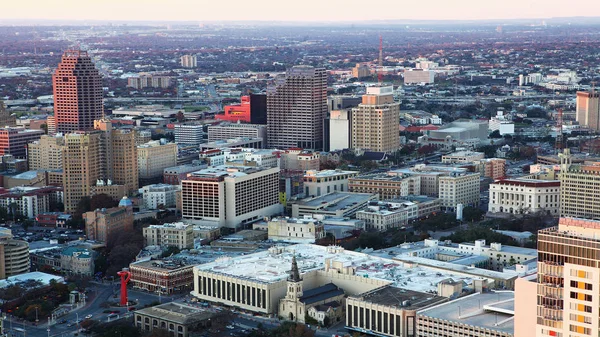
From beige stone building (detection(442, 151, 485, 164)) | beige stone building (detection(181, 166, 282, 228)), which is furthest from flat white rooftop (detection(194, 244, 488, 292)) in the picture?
beige stone building (detection(442, 151, 485, 164))

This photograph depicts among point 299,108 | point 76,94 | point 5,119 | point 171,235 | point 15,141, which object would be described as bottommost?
point 171,235

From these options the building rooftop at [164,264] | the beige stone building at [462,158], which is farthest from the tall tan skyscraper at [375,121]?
the building rooftop at [164,264]

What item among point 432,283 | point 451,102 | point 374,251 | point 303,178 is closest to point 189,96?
point 451,102

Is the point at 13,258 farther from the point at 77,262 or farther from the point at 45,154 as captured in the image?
the point at 45,154

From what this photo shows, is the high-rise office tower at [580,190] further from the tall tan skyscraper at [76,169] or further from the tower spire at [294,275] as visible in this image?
the tall tan skyscraper at [76,169]

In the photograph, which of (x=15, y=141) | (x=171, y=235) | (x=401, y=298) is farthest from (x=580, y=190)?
(x=15, y=141)

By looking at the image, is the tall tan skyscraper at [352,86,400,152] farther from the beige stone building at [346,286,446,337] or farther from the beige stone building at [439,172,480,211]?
the beige stone building at [346,286,446,337]
